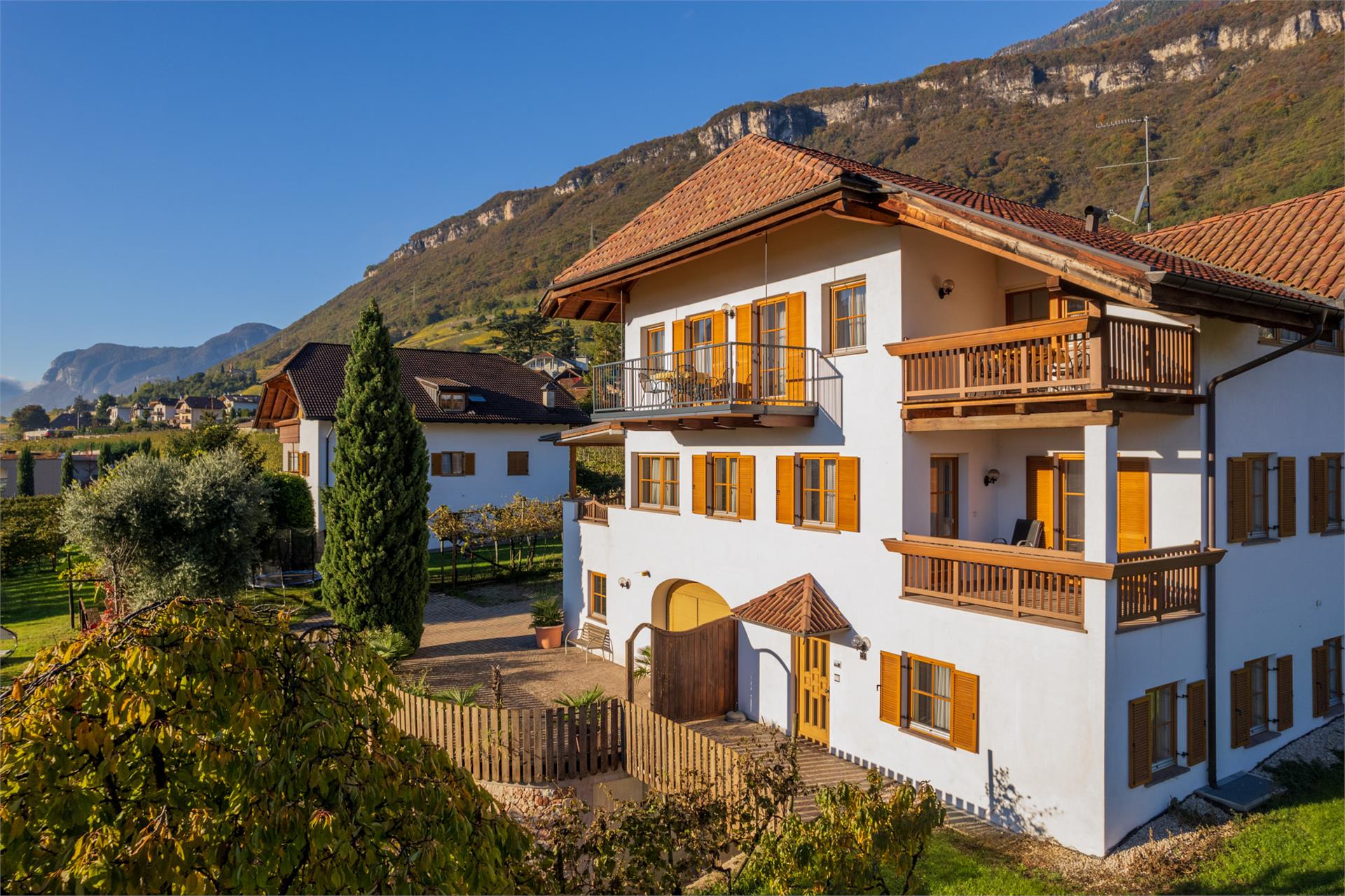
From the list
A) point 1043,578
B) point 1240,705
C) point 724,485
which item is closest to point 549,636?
point 724,485

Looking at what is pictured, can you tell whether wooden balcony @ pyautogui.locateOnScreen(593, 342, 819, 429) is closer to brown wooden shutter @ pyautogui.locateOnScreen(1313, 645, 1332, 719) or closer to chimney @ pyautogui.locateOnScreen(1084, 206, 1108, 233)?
chimney @ pyautogui.locateOnScreen(1084, 206, 1108, 233)

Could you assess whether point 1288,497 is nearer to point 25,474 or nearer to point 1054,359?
point 1054,359

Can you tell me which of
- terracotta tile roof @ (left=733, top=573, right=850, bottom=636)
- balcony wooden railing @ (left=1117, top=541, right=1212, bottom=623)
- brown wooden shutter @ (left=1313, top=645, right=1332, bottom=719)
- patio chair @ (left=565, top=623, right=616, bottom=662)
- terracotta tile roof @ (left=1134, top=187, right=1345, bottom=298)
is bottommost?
patio chair @ (left=565, top=623, right=616, bottom=662)

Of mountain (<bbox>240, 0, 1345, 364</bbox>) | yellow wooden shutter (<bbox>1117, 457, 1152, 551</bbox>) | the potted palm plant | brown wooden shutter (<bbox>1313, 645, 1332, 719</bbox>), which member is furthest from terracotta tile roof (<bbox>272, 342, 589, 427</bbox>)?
mountain (<bbox>240, 0, 1345, 364</bbox>)

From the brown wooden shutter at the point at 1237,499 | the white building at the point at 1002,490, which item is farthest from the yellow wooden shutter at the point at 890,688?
the brown wooden shutter at the point at 1237,499

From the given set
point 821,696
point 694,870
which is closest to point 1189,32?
point 821,696

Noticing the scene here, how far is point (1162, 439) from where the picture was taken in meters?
12.5

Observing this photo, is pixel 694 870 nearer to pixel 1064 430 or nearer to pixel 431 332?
pixel 1064 430

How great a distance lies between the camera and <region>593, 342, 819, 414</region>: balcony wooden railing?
48.1 feet

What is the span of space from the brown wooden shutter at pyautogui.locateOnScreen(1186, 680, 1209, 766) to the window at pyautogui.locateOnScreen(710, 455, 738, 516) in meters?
8.12

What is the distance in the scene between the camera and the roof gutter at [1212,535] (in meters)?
11.9

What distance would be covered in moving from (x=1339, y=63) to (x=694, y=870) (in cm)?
8201

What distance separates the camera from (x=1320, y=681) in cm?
1417

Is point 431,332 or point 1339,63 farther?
point 431,332
